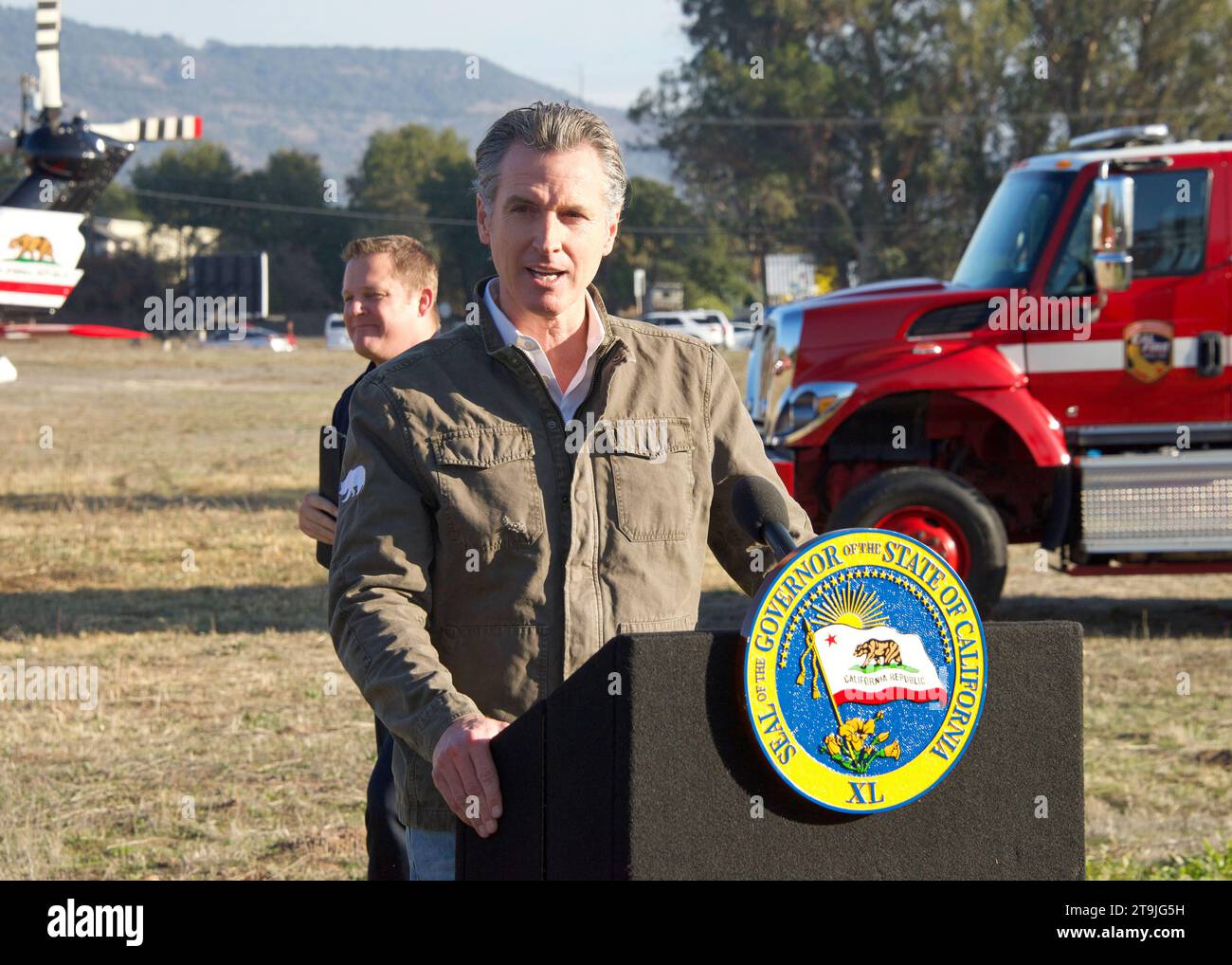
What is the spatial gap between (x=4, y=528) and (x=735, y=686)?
12810mm

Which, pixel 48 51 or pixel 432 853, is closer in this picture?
pixel 432 853

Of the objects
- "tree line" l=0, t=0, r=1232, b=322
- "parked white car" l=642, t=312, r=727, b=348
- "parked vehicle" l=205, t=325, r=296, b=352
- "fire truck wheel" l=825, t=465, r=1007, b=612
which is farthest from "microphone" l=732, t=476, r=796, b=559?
"parked vehicle" l=205, t=325, r=296, b=352

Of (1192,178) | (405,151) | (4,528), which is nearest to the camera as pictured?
(1192,178)

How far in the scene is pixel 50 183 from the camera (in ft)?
73.9

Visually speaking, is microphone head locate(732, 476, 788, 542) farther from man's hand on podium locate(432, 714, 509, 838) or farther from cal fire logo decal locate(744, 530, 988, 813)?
man's hand on podium locate(432, 714, 509, 838)

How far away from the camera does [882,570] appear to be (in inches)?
71.7

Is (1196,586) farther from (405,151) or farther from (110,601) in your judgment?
(405,151)

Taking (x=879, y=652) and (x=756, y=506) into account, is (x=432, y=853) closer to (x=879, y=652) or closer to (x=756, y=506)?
(x=756, y=506)

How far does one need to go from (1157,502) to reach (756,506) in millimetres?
7128

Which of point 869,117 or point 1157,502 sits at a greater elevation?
point 869,117

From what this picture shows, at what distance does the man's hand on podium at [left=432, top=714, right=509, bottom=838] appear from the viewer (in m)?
1.91
